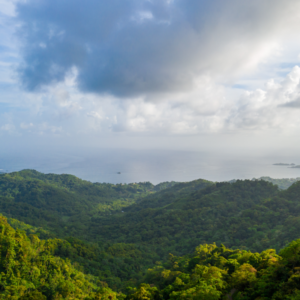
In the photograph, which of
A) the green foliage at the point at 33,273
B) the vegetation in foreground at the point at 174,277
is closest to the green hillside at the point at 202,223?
the vegetation in foreground at the point at 174,277

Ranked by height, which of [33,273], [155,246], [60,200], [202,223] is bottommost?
[155,246]

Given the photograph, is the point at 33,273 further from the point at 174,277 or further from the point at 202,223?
the point at 202,223

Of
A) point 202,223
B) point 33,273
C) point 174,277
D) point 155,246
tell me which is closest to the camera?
point 174,277

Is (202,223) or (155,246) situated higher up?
(202,223)

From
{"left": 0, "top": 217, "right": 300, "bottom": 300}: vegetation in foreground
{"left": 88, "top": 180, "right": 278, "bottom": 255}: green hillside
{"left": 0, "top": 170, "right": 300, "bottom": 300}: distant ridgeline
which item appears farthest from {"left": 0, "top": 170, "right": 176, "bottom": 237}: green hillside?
{"left": 0, "top": 217, "right": 300, "bottom": 300}: vegetation in foreground

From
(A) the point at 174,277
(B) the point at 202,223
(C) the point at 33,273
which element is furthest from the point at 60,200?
(A) the point at 174,277

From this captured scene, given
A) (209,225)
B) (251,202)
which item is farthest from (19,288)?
(251,202)

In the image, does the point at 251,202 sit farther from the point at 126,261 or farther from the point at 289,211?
the point at 126,261

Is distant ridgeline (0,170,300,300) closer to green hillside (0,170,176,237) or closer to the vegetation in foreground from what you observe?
the vegetation in foreground

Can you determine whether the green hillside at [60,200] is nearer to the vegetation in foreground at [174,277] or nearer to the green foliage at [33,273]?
the green foliage at [33,273]
